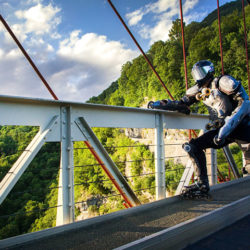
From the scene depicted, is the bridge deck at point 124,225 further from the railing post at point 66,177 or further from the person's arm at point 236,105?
the person's arm at point 236,105

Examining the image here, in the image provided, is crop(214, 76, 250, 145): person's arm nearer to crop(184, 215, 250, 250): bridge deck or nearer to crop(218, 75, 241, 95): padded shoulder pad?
crop(218, 75, 241, 95): padded shoulder pad

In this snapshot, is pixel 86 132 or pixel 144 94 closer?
pixel 86 132

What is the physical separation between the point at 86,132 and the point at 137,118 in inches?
24.7

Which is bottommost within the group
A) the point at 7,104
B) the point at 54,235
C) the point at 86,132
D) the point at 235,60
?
the point at 54,235

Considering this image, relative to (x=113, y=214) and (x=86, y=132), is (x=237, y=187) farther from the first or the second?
(x=86, y=132)

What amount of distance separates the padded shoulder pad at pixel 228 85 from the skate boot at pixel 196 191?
3.09ft

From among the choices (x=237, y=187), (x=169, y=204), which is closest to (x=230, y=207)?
(x=169, y=204)

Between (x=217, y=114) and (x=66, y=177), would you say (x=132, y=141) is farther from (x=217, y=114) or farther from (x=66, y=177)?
(x=66, y=177)

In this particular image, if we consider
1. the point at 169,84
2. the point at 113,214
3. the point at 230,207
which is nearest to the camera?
the point at 230,207

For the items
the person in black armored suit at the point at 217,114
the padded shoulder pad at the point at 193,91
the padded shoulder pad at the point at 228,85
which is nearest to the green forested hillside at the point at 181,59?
the padded shoulder pad at the point at 193,91

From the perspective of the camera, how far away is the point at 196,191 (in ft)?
8.09

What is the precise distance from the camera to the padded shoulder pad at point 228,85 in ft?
8.20

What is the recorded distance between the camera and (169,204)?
91.6 inches

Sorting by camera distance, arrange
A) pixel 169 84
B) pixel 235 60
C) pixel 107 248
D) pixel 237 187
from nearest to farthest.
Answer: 1. pixel 107 248
2. pixel 237 187
3. pixel 235 60
4. pixel 169 84
